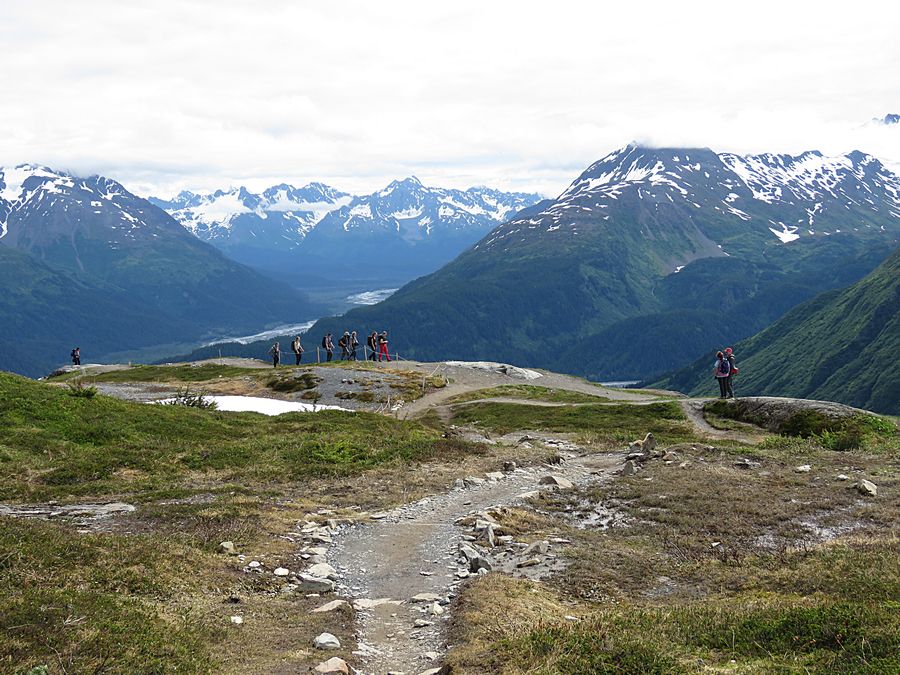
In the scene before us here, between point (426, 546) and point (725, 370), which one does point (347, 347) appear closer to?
point (725, 370)

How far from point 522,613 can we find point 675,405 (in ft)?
144

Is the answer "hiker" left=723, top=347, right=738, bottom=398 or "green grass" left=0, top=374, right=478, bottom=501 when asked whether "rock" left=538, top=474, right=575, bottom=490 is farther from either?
"hiker" left=723, top=347, right=738, bottom=398

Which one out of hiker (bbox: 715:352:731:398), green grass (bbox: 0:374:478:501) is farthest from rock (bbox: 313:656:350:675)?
hiker (bbox: 715:352:731:398)

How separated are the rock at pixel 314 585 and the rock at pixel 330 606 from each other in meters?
1.04

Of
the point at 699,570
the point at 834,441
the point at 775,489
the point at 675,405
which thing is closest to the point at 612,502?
the point at 775,489

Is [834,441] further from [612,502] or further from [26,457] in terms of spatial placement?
[26,457]

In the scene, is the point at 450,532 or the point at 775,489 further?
the point at 775,489

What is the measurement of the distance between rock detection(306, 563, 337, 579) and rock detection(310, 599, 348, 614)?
1780 millimetres

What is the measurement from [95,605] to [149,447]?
63.5ft

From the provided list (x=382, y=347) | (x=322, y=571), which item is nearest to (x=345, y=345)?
(x=382, y=347)

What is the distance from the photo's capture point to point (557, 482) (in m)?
26.6

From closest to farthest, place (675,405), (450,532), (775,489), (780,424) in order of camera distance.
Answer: (450,532)
(775,489)
(780,424)
(675,405)

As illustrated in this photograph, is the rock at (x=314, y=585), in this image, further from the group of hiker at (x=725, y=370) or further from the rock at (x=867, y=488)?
the group of hiker at (x=725, y=370)

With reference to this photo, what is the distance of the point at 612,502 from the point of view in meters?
23.8
